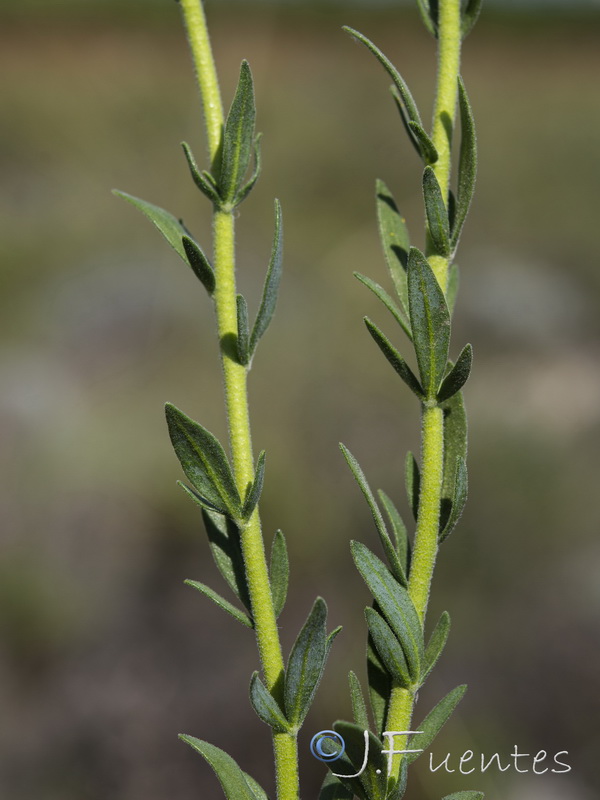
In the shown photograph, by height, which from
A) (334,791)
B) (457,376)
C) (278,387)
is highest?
(457,376)

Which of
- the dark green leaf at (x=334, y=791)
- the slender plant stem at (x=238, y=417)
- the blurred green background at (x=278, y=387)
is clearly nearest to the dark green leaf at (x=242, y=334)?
the slender plant stem at (x=238, y=417)

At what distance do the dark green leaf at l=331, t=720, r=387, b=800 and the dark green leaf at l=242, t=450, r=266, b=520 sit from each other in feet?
0.17

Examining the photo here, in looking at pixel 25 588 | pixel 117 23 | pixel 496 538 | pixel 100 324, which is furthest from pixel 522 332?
pixel 117 23

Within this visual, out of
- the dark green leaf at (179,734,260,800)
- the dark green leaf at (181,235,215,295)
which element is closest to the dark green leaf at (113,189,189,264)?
the dark green leaf at (181,235,215,295)

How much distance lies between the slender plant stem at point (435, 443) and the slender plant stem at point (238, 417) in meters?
0.03

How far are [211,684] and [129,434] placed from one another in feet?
1.83

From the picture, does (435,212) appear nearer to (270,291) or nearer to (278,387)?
(270,291)

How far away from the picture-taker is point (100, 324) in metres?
1.75

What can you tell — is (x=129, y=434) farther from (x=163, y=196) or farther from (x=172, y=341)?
(x=163, y=196)

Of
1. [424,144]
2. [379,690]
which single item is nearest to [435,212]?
[424,144]

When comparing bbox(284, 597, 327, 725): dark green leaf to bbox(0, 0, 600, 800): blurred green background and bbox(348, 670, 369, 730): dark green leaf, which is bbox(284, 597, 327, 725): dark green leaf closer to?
bbox(348, 670, 369, 730): dark green leaf

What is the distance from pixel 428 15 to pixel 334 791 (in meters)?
0.20

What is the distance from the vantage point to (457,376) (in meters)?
0.18

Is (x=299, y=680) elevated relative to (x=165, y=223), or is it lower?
lower
